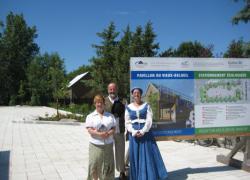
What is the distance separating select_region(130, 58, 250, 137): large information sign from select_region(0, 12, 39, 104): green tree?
1921 inches

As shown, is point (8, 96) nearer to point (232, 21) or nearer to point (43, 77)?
point (43, 77)

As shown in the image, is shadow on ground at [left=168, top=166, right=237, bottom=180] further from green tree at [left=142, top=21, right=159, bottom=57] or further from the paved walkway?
green tree at [left=142, top=21, right=159, bottom=57]

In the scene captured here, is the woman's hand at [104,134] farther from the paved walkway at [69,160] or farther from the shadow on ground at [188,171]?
the shadow on ground at [188,171]

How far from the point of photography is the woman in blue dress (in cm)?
581

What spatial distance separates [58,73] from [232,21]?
18.8m

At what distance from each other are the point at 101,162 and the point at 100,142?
36cm

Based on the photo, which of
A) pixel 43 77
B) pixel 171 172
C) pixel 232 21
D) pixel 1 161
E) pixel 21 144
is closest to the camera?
pixel 171 172

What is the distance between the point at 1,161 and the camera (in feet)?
27.2

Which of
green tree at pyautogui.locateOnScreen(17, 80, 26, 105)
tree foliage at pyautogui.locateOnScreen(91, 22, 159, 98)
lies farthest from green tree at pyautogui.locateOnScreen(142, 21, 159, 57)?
green tree at pyautogui.locateOnScreen(17, 80, 26, 105)

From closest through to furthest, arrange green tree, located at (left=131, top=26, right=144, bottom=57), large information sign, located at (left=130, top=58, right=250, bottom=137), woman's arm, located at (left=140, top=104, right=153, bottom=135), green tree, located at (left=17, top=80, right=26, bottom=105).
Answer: woman's arm, located at (left=140, top=104, right=153, bottom=135) < large information sign, located at (left=130, top=58, right=250, bottom=137) < green tree, located at (left=131, top=26, right=144, bottom=57) < green tree, located at (left=17, top=80, right=26, bottom=105)

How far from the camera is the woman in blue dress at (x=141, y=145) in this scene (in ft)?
19.1

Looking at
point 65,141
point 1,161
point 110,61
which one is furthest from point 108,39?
point 1,161

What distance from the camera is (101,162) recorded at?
5559 mm

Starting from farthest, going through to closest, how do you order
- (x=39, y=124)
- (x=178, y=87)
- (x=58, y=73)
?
(x=58, y=73)
(x=39, y=124)
(x=178, y=87)
